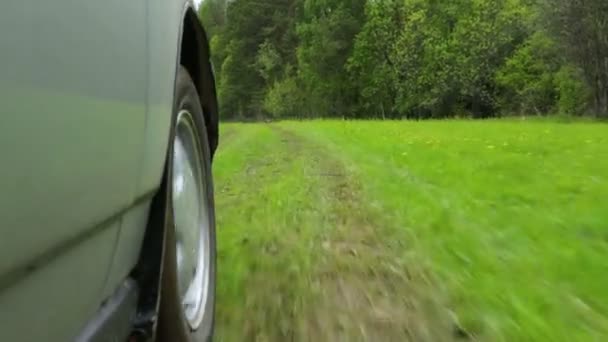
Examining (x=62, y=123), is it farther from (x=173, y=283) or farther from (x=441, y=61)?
(x=441, y=61)

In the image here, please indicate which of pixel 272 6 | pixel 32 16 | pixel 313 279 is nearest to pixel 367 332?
pixel 313 279

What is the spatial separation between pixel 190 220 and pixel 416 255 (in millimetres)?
2151

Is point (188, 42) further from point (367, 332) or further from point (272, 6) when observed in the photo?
point (272, 6)

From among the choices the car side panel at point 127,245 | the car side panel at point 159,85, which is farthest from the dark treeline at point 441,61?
the car side panel at point 127,245

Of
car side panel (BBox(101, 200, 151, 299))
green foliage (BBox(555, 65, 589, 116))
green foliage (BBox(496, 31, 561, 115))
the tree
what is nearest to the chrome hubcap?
car side panel (BBox(101, 200, 151, 299))

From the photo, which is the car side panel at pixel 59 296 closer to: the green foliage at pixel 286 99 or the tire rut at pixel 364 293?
the tire rut at pixel 364 293

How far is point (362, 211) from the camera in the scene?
608 cm

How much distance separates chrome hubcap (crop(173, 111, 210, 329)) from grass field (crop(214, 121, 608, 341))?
1.50 ft

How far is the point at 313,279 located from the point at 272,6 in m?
82.0

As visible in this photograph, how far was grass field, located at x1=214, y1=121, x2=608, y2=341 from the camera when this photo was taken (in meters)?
3.05

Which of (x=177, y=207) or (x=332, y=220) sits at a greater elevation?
(x=177, y=207)

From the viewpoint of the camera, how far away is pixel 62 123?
103cm

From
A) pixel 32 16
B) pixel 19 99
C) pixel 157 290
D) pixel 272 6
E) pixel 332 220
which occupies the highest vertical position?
pixel 272 6

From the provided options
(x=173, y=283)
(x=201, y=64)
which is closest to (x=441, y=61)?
(x=201, y=64)
